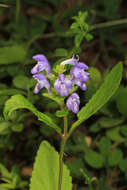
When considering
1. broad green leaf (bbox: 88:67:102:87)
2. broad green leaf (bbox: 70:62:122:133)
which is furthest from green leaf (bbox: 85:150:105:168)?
broad green leaf (bbox: 70:62:122:133)

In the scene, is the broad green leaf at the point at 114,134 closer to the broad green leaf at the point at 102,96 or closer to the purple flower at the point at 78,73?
the broad green leaf at the point at 102,96

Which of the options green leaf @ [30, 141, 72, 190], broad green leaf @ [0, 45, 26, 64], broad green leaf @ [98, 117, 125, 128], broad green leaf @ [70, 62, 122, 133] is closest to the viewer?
broad green leaf @ [70, 62, 122, 133]

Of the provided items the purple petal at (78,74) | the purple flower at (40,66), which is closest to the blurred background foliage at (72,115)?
the purple flower at (40,66)

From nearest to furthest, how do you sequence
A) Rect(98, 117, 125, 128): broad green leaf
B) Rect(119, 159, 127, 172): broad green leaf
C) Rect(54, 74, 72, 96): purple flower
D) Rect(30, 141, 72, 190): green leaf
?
Rect(54, 74, 72, 96): purple flower < Rect(30, 141, 72, 190): green leaf < Rect(119, 159, 127, 172): broad green leaf < Rect(98, 117, 125, 128): broad green leaf

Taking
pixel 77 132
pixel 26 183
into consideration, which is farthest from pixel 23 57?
pixel 26 183

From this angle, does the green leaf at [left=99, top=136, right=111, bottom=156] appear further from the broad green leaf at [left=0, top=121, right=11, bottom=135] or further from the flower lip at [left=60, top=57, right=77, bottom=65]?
the flower lip at [left=60, top=57, right=77, bottom=65]

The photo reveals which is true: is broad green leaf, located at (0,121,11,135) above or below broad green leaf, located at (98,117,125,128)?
below

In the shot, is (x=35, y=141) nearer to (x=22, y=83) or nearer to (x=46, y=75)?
(x=22, y=83)

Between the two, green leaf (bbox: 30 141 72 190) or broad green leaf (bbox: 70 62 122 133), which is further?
green leaf (bbox: 30 141 72 190)
